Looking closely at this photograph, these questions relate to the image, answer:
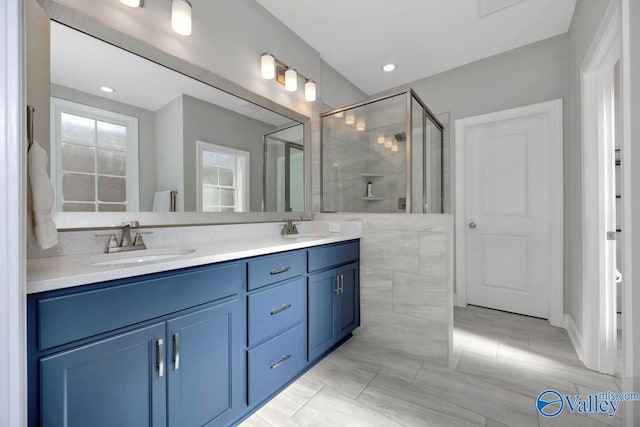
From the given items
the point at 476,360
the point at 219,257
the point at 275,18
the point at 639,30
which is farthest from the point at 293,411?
the point at 275,18

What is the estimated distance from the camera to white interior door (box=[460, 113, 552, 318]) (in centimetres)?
257

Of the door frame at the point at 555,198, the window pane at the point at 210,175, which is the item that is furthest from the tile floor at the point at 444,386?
the window pane at the point at 210,175

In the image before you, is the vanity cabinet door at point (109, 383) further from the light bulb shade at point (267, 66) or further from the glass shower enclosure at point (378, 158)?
the glass shower enclosure at point (378, 158)

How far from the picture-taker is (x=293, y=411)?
1392 millimetres

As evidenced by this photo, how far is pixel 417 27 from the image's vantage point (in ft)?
7.73

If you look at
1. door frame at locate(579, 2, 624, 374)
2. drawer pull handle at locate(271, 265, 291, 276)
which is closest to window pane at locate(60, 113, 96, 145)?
drawer pull handle at locate(271, 265, 291, 276)

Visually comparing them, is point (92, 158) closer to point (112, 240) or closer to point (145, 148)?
point (145, 148)

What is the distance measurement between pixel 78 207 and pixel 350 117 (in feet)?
7.60

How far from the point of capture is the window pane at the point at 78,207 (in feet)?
3.93

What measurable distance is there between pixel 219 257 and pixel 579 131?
2.64m

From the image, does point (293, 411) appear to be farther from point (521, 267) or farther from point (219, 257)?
point (521, 267)

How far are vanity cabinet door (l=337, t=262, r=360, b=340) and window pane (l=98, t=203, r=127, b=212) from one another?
4.56 feet

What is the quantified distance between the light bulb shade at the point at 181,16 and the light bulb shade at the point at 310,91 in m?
1.16

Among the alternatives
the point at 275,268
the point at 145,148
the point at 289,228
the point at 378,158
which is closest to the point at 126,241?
the point at 145,148
